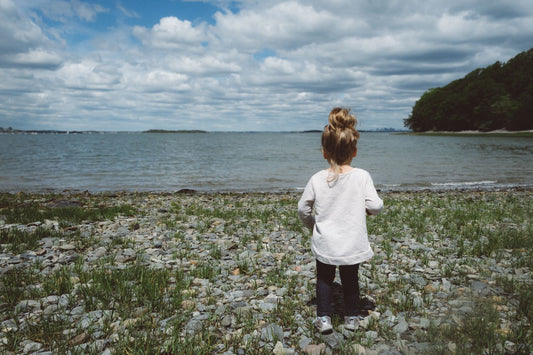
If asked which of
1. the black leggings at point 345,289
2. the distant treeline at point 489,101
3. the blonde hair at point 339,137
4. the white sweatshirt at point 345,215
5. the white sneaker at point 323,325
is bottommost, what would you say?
the white sneaker at point 323,325

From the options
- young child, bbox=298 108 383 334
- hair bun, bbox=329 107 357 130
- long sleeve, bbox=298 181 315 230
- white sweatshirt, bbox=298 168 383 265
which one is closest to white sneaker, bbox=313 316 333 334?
young child, bbox=298 108 383 334

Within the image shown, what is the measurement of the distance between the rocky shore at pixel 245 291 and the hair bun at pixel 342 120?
2.62 metres

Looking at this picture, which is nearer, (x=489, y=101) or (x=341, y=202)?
(x=341, y=202)

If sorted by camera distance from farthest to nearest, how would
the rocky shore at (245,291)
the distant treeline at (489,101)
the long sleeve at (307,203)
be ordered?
1. the distant treeline at (489,101)
2. the long sleeve at (307,203)
3. the rocky shore at (245,291)

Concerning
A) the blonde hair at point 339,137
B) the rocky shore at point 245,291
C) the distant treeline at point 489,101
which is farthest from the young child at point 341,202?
the distant treeline at point 489,101

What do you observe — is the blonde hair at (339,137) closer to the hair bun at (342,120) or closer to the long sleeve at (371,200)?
the hair bun at (342,120)

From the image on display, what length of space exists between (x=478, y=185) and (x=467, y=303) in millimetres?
21512

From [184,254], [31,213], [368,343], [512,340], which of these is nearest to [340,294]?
[368,343]

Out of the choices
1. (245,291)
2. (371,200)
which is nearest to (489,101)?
(371,200)

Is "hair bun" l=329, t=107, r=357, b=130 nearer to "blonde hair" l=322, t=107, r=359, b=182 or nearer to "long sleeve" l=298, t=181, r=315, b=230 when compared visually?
"blonde hair" l=322, t=107, r=359, b=182

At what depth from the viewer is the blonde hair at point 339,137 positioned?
3916mm

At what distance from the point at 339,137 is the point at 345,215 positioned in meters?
1.01

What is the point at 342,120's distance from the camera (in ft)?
12.9

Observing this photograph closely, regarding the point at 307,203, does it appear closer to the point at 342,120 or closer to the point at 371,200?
the point at 371,200
